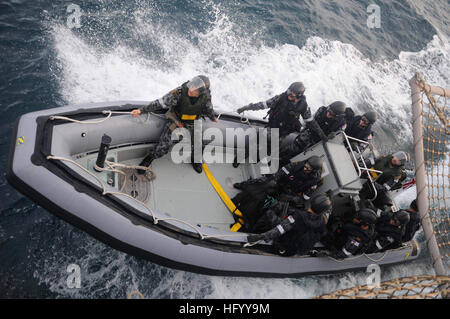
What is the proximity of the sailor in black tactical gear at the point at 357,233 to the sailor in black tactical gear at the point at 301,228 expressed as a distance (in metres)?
0.50

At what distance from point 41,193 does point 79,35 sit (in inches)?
169

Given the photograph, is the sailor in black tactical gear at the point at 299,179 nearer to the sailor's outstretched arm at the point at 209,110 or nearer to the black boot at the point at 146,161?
the sailor's outstretched arm at the point at 209,110

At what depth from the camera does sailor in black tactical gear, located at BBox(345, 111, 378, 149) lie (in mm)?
4613

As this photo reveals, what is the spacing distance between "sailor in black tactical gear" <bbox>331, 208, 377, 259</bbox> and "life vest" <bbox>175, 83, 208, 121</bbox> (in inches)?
83.5

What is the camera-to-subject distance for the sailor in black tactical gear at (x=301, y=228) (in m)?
3.23

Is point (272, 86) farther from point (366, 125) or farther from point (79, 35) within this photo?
point (79, 35)

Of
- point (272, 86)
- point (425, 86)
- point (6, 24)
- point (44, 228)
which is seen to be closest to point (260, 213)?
point (425, 86)

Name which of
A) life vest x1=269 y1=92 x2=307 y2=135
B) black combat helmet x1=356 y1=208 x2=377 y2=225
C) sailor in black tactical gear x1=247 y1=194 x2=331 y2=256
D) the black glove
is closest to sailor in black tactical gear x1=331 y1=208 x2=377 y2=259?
black combat helmet x1=356 y1=208 x2=377 y2=225

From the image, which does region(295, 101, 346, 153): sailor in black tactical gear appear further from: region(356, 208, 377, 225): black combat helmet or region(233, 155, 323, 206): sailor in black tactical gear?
region(356, 208, 377, 225): black combat helmet

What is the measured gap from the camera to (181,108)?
375 cm

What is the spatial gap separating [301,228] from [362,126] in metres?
2.12

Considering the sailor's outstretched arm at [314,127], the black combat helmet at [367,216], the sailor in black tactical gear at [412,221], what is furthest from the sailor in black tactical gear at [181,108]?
the sailor in black tactical gear at [412,221]

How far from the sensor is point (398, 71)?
9.55 metres
